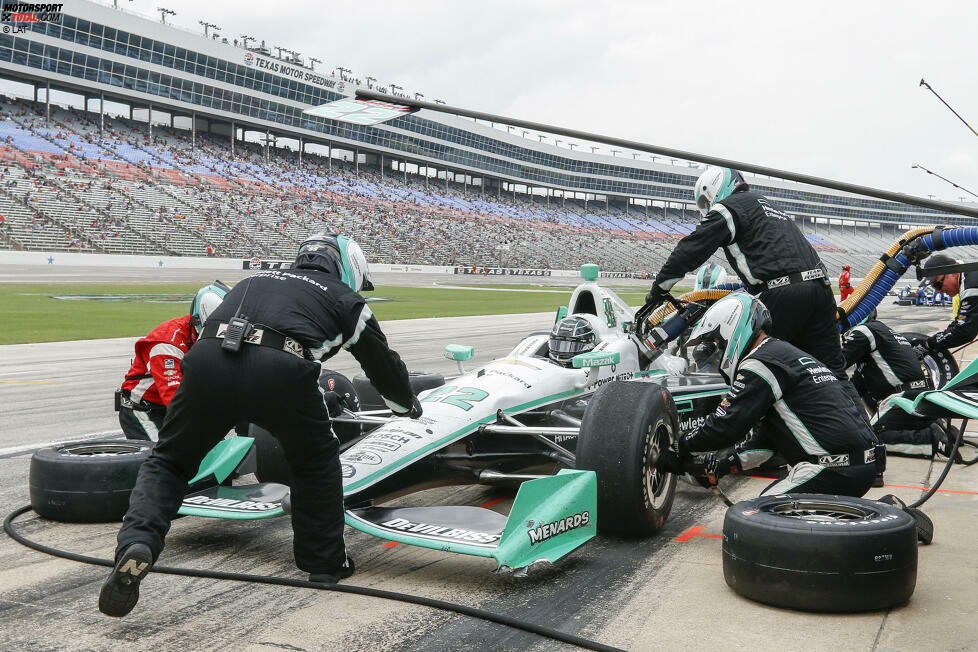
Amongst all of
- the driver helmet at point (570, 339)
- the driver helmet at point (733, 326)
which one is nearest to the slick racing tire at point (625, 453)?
the driver helmet at point (733, 326)

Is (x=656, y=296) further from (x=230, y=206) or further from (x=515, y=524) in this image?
(x=230, y=206)

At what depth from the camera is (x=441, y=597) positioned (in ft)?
13.1

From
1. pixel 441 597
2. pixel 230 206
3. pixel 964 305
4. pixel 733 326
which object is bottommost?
pixel 441 597

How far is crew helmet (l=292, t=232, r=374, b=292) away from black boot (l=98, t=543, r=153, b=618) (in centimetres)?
156

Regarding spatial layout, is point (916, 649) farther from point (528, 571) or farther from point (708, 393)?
point (708, 393)

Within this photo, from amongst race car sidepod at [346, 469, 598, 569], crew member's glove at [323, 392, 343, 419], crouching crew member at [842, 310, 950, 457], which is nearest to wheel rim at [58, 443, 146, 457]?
crew member's glove at [323, 392, 343, 419]

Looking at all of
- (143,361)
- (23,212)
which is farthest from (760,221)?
(23,212)

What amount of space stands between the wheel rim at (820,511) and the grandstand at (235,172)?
44796 millimetres

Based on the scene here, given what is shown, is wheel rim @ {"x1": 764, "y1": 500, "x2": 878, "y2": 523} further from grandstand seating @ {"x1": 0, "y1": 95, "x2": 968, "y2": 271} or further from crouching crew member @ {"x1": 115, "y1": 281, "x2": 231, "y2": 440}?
grandstand seating @ {"x1": 0, "y1": 95, "x2": 968, "y2": 271}

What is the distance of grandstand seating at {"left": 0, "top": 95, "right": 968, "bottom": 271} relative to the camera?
47.2 meters

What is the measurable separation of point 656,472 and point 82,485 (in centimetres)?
329

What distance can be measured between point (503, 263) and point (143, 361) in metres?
66.3

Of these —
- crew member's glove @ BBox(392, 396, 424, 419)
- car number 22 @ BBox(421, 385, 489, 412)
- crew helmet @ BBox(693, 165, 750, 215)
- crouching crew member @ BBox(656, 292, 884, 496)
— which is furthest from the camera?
crew helmet @ BBox(693, 165, 750, 215)

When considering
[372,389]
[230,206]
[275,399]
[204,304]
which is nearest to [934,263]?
[275,399]
